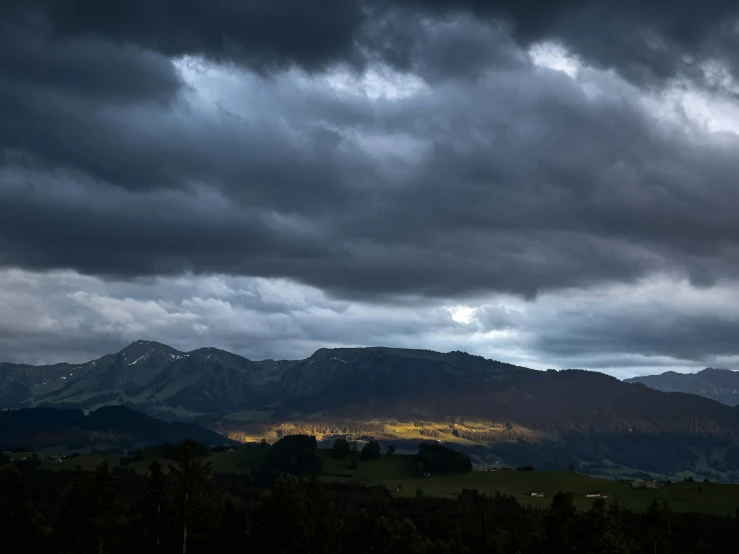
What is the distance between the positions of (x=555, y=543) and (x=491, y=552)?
54.0 feet

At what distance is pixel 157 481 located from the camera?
15988cm

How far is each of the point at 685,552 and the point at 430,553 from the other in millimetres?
51996

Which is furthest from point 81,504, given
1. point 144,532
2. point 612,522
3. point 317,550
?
point 612,522

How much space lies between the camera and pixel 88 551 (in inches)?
5689

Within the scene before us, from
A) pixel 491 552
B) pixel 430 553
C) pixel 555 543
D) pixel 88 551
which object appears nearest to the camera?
pixel 88 551

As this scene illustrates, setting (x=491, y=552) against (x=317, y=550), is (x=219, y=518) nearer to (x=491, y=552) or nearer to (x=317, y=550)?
(x=317, y=550)

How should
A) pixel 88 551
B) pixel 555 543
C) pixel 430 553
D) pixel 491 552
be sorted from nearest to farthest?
pixel 88 551 → pixel 555 543 → pixel 491 552 → pixel 430 553

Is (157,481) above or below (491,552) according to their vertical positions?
above

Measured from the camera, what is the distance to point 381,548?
524 feet

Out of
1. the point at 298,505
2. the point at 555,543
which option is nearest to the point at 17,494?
the point at 298,505

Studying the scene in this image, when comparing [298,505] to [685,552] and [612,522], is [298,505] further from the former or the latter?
[685,552]

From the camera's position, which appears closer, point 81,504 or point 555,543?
point 81,504

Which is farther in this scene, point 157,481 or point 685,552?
point 685,552

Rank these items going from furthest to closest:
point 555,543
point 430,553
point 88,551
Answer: point 430,553
point 555,543
point 88,551
